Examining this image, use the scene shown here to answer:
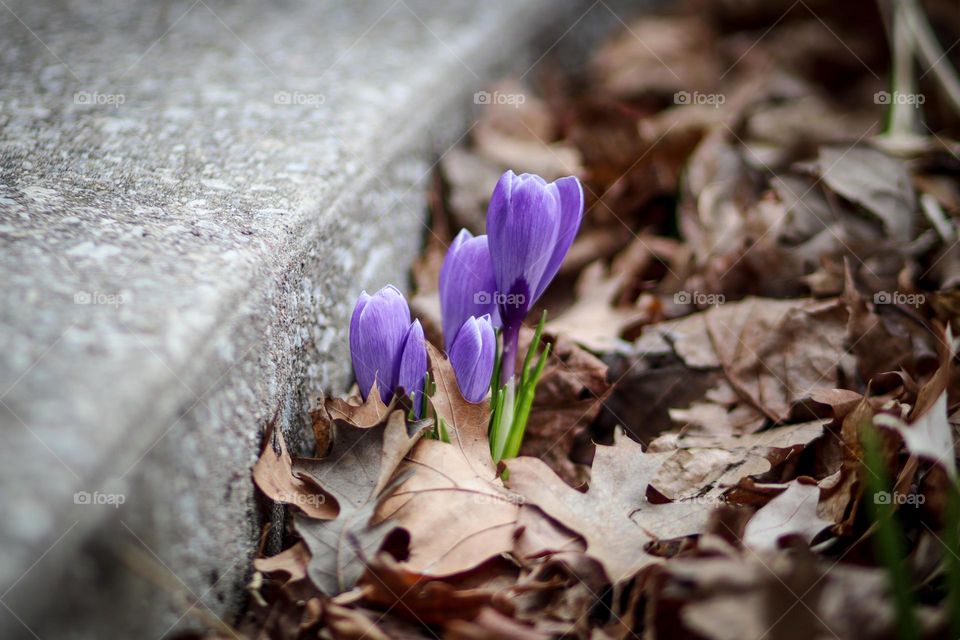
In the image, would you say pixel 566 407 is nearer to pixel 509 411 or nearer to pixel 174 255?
pixel 509 411

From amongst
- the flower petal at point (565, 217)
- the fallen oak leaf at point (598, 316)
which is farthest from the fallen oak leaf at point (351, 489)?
the fallen oak leaf at point (598, 316)

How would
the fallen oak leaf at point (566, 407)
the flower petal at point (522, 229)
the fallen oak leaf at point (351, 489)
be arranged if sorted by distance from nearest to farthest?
the fallen oak leaf at point (351, 489), the flower petal at point (522, 229), the fallen oak leaf at point (566, 407)

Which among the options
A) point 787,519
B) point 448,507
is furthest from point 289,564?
point 787,519

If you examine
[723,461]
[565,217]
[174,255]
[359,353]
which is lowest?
[723,461]

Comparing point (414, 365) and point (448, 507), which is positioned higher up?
point (414, 365)

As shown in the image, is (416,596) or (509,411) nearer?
(416,596)

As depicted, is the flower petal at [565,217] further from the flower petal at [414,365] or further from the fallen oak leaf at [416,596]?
the fallen oak leaf at [416,596]

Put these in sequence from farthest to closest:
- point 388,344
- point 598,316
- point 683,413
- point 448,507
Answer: point 598,316
point 683,413
point 388,344
point 448,507

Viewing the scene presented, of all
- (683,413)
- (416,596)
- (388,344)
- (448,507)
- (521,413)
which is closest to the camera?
(416,596)
